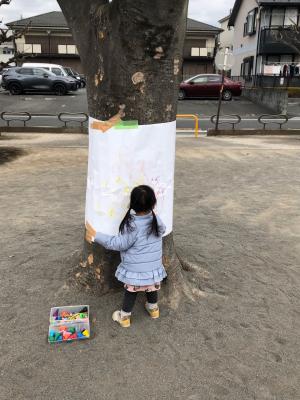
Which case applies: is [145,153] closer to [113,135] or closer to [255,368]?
[113,135]

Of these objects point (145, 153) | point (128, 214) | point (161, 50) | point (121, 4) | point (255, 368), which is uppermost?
point (121, 4)

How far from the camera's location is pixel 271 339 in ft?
10.2

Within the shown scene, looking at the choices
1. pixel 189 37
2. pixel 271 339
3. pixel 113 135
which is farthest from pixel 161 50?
pixel 189 37

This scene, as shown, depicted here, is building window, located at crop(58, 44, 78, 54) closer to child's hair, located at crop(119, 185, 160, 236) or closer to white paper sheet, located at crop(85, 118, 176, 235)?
white paper sheet, located at crop(85, 118, 176, 235)

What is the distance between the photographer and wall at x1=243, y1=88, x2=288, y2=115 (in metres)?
22.2

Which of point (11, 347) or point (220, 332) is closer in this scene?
point (11, 347)

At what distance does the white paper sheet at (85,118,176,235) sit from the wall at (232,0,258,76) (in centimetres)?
3284

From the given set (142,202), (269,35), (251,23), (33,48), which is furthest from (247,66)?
(142,202)

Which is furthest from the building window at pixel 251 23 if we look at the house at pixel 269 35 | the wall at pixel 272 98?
the wall at pixel 272 98

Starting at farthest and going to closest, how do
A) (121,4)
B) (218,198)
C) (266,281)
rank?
(218,198)
(266,281)
(121,4)

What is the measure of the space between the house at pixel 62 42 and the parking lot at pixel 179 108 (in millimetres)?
16945

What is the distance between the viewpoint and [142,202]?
288 cm

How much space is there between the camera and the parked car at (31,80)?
25.7 metres

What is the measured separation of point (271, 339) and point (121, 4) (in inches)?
109
